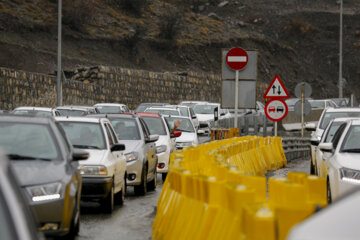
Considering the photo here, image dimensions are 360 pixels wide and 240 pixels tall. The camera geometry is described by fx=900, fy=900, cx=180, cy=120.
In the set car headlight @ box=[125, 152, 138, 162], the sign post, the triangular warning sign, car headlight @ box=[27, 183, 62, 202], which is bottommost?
car headlight @ box=[125, 152, 138, 162]

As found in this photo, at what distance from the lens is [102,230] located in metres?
11.4

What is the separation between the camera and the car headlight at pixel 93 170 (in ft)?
42.8

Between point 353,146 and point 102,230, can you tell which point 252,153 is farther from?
point 102,230

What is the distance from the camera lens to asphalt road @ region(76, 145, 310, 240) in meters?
10.9

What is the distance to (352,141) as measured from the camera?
44.2ft

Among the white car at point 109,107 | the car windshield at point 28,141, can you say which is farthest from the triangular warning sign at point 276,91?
A: the car windshield at point 28,141

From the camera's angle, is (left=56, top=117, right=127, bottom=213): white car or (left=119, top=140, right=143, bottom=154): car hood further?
(left=119, top=140, right=143, bottom=154): car hood

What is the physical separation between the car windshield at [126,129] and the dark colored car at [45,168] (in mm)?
6295

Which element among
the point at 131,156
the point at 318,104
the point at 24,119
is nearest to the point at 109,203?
the point at 24,119

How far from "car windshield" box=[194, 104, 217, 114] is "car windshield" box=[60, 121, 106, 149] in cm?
3131

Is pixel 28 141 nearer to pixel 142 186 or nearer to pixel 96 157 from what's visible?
pixel 96 157

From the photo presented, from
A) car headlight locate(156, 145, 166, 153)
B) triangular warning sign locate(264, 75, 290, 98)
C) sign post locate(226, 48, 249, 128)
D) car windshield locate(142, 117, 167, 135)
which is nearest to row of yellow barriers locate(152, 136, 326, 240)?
car headlight locate(156, 145, 166, 153)

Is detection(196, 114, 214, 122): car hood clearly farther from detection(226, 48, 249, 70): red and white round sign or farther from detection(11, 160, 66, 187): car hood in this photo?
detection(11, 160, 66, 187): car hood

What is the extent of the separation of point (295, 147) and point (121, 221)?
17.7 metres
